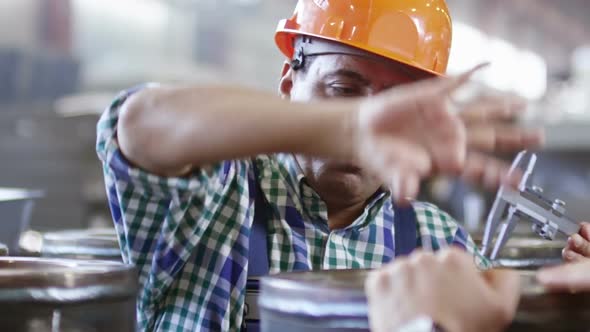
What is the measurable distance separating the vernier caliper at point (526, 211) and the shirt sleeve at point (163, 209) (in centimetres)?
63

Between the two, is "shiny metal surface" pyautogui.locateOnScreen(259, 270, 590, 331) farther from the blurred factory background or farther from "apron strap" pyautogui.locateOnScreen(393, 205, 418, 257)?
the blurred factory background

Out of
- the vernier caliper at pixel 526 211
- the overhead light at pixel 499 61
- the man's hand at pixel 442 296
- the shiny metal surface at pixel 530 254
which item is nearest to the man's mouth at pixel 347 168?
the vernier caliper at pixel 526 211

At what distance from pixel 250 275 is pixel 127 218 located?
0.84ft

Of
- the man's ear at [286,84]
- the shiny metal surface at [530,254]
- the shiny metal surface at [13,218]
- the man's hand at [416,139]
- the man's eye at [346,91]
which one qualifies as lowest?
the shiny metal surface at [13,218]

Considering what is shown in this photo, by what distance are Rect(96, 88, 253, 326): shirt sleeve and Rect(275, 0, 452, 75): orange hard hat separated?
0.35 m

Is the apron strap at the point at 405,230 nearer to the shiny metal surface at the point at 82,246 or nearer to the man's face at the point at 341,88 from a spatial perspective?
the man's face at the point at 341,88

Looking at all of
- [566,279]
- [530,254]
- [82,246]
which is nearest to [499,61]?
[530,254]

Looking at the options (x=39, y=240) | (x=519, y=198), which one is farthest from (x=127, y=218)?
(x=39, y=240)

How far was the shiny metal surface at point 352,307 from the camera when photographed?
99 centimetres

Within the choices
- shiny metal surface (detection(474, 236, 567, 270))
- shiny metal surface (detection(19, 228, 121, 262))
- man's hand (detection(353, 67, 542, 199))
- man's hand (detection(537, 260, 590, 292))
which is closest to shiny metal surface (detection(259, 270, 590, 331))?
man's hand (detection(537, 260, 590, 292))

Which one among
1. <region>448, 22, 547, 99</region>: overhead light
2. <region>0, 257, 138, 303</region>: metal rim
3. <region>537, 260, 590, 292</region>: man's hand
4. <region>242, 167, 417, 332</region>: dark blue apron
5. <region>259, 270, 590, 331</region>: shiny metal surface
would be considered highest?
<region>537, 260, 590, 292</region>: man's hand

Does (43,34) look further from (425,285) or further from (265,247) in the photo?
(425,285)

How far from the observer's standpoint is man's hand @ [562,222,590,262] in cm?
165

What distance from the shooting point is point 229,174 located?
146cm
